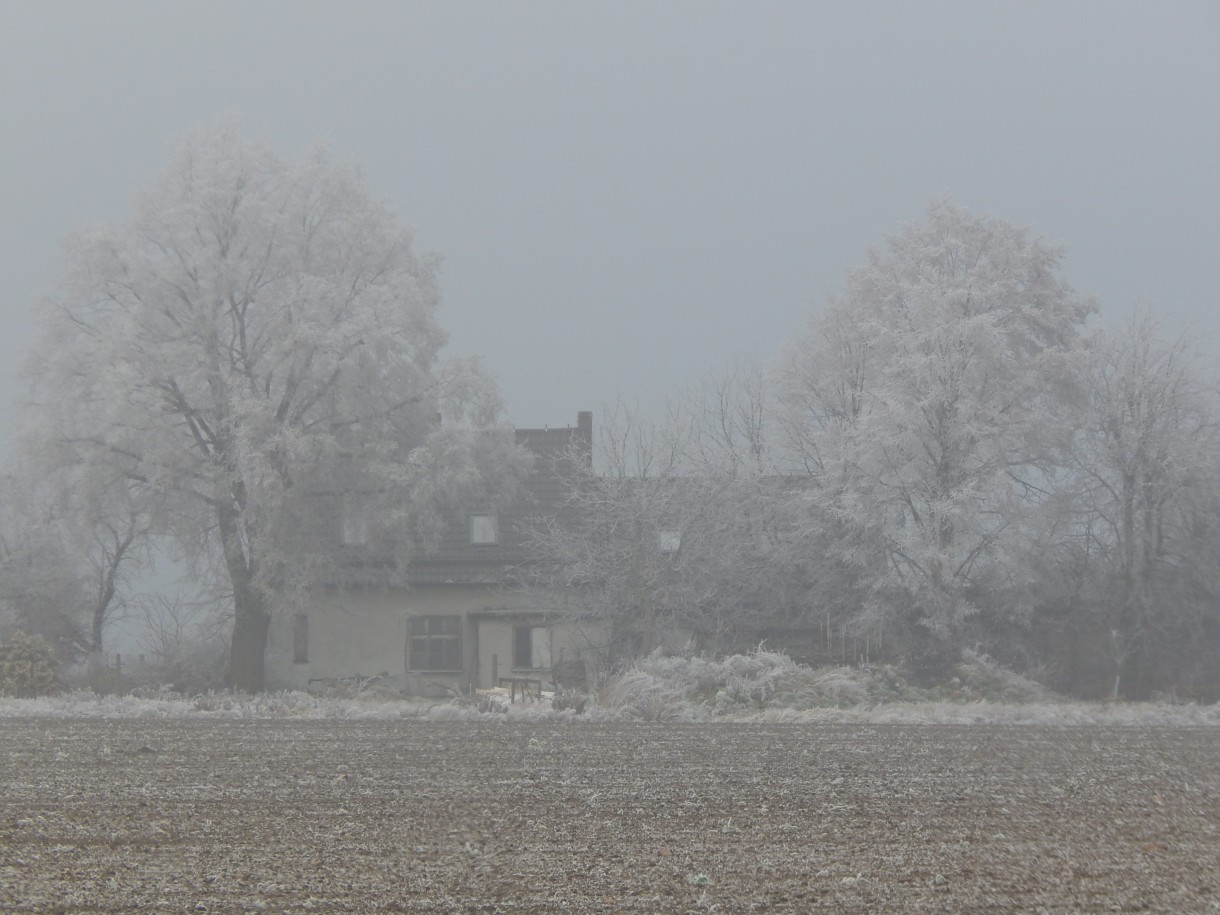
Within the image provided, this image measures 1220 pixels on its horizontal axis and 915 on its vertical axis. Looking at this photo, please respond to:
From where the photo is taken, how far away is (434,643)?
38438mm

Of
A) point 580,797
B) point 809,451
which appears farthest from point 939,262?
point 580,797

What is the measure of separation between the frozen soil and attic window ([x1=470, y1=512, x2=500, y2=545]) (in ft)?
74.4

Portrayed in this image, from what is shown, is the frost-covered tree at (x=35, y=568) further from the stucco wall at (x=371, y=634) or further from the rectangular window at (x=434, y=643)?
the rectangular window at (x=434, y=643)

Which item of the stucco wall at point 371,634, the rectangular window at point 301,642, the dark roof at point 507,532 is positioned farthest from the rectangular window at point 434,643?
the rectangular window at point 301,642

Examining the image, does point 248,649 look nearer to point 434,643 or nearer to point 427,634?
point 427,634

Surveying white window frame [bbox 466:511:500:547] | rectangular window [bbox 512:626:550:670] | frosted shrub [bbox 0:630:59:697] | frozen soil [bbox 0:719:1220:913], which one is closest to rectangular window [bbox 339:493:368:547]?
rectangular window [bbox 512:626:550:670]

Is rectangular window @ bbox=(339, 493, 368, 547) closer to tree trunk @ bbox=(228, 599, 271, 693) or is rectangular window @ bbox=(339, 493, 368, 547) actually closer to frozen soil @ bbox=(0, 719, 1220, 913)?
tree trunk @ bbox=(228, 599, 271, 693)

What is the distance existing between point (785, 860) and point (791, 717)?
1503 centimetres

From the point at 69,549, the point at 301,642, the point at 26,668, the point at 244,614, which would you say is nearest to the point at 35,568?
the point at 69,549

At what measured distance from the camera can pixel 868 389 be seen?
1446 inches

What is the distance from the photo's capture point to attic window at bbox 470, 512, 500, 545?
4025 cm

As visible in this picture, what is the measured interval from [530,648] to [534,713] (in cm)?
1432

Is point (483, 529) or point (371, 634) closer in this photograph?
point (371, 634)

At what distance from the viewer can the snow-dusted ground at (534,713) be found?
23.6 m
